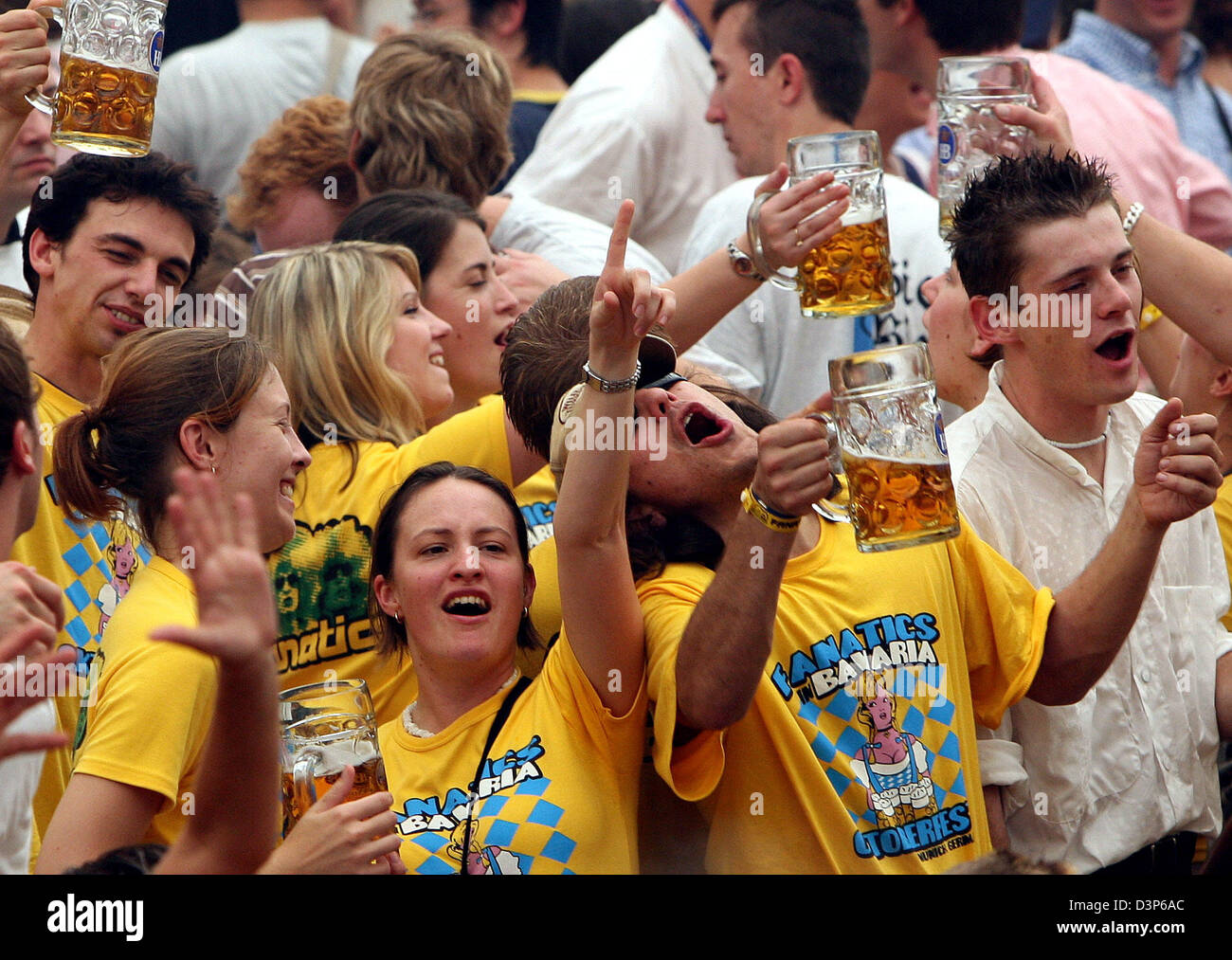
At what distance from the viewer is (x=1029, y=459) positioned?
296cm

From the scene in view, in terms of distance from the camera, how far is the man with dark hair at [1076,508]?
9.34ft

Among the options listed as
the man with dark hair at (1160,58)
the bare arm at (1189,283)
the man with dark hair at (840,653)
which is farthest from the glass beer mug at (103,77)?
the man with dark hair at (1160,58)

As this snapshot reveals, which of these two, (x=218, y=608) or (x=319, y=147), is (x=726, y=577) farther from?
(x=319, y=147)

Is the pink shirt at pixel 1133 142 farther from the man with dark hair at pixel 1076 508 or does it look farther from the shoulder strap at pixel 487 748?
the shoulder strap at pixel 487 748

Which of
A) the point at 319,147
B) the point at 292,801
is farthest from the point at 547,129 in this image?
the point at 292,801

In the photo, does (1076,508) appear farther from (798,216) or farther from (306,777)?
(306,777)

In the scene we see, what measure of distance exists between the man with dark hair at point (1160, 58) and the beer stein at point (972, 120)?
2.65 m

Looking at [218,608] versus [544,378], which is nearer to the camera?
[218,608]

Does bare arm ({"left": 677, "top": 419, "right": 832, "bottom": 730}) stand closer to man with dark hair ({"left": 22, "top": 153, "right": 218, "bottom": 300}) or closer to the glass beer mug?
the glass beer mug

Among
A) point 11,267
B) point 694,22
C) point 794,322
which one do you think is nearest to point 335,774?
point 794,322

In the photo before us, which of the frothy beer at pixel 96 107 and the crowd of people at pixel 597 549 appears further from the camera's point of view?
the frothy beer at pixel 96 107
